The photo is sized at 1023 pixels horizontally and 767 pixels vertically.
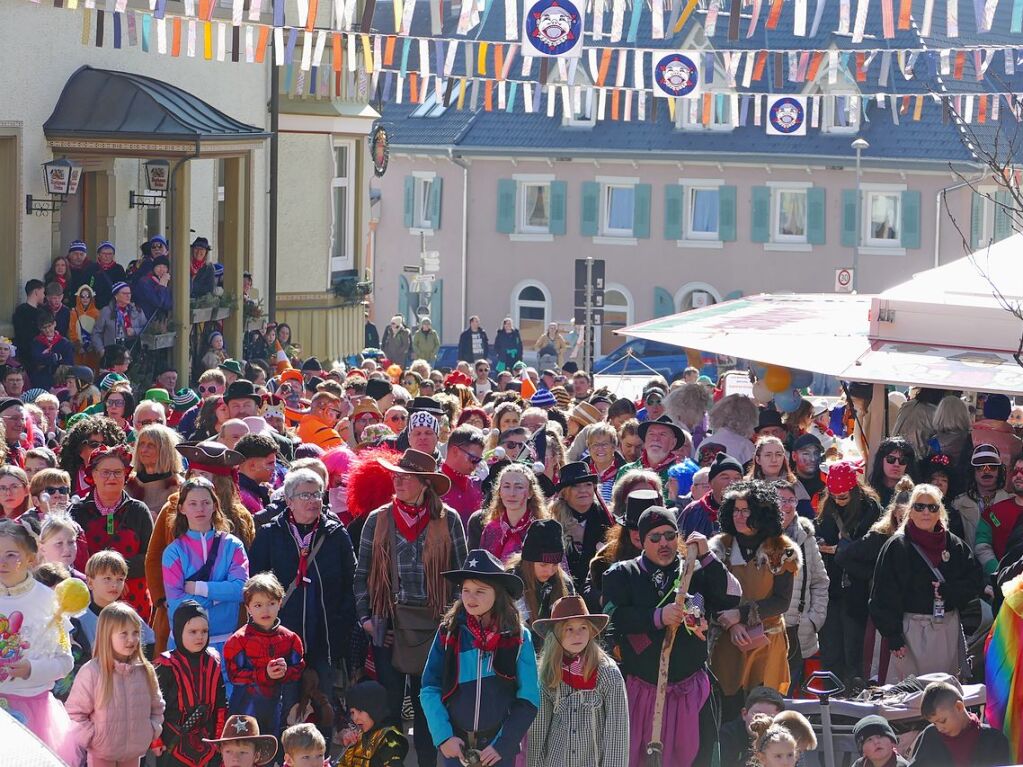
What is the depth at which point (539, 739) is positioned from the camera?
759cm

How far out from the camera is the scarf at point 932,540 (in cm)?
948

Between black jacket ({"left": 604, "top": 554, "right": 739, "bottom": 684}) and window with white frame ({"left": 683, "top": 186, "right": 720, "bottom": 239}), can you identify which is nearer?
black jacket ({"left": 604, "top": 554, "right": 739, "bottom": 684})

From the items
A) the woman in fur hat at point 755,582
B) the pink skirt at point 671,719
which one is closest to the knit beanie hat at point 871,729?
the pink skirt at point 671,719

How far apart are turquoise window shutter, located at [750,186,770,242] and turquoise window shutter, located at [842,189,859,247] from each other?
5.85 feet

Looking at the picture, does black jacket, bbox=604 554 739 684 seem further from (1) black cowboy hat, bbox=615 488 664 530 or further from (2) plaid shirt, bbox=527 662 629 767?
(2) plaid shirt, bbox=527 662 629 767

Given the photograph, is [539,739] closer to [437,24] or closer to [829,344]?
[829,344]

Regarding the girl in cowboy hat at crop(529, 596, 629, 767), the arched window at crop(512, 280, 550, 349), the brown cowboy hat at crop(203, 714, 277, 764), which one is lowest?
the arched window at crop(512, 280, 550, 349)

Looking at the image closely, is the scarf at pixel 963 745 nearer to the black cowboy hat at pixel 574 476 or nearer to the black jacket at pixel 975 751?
the black jacket at pixel 975 751

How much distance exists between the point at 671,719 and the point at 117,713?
7.76ft

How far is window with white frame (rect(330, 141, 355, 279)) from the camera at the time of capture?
29062 millimetres

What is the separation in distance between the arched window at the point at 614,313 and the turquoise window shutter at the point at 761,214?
3.55 metres

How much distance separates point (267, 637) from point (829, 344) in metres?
5.92

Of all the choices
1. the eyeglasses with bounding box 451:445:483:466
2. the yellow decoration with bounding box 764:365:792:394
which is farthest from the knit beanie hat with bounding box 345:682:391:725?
the yellow decoration with bounding box 764:365:792:394

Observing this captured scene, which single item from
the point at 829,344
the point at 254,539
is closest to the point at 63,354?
the point at 829,344
